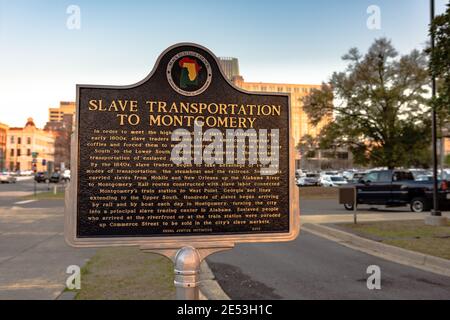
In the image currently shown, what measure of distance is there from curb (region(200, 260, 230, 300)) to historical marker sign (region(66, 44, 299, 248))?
6.78 feet

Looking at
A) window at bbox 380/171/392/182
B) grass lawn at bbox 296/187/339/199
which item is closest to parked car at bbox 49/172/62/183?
grass lawn at bbox 296/187/339/199

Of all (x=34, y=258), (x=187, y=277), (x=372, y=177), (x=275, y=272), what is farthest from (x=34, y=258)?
(x=372, y=177)

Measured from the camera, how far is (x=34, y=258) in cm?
820

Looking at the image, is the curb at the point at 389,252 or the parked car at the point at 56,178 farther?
the parked car at the point at 56,178

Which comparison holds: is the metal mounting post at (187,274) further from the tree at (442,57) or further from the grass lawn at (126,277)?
the tree at (442,57)

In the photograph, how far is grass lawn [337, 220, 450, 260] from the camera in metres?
8.71

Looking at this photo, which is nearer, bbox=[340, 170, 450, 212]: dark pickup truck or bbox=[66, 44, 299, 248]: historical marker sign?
bbox=[66, 44, 299, 248]: historical marker sign

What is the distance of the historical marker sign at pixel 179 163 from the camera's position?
3.69m

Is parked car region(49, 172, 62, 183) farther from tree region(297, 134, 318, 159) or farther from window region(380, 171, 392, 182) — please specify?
window region(380, 171, 392, 182)

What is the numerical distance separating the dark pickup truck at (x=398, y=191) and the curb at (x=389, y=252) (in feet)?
25.1

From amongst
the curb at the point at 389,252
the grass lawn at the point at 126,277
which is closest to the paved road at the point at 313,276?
the curb at the point at 389,252

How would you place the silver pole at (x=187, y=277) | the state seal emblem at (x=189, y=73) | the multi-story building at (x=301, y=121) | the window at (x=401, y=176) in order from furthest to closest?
the multi-story building at (x=301, y=121) → the window at (x=401, y=176) → the state seal emblem at (x=189, y=73) → the silver pole at (x=187, y=277)

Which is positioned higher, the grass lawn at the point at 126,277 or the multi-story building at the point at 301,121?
the multi-story building at the point at 301,121
